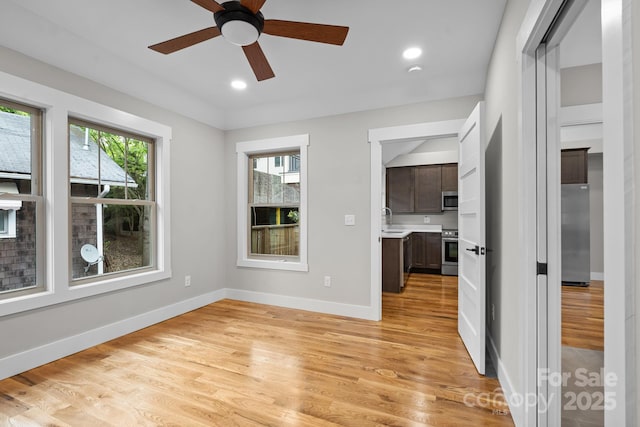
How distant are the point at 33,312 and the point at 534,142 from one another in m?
3.59

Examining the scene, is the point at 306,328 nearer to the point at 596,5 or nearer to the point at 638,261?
the point at 638,261

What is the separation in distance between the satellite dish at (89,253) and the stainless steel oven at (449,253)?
17.7 feet

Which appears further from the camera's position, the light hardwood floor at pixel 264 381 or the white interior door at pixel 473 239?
the white interior door at pixel 473 239

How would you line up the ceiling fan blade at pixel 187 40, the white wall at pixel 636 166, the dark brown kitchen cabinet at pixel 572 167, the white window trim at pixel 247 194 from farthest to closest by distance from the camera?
the white window trim at pixel 247 194, the ceiling fan blade at pixel 187 40, the dark brown kitchen cabinet at pixel 572 167, the white wall at pixel 636 166

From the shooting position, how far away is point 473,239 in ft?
8.02

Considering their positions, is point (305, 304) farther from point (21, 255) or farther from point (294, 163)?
point (21, 255)

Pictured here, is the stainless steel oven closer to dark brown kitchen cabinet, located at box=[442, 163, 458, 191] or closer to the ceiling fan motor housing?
dark brown kitchen cabinet, located at box=[442, 163, 458, 191]

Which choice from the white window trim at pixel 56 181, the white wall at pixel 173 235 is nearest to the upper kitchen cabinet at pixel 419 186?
the white wall at pixel 173 235

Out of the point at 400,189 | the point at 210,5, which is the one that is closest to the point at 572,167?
the point at 210,5

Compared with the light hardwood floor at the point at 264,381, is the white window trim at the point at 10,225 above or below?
above

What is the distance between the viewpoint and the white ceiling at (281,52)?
213cm

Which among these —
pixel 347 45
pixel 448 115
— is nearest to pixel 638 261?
pixel 347 45

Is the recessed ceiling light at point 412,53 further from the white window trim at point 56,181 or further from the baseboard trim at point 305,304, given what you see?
the white window trim at point 56,181

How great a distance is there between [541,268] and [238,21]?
2.11m
